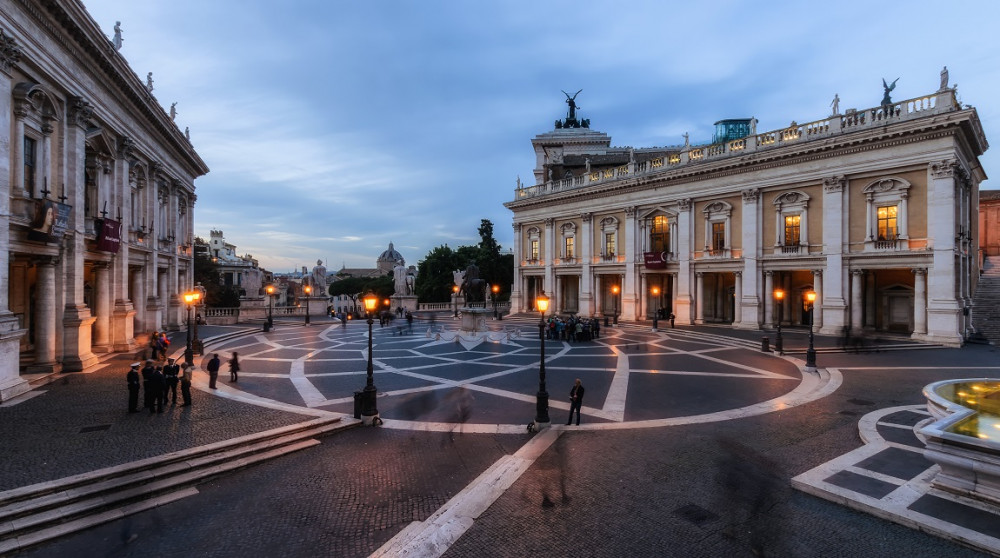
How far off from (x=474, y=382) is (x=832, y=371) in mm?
14502

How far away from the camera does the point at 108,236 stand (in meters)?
19.0

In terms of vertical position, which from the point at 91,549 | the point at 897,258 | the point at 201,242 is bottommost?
the point at 91,549

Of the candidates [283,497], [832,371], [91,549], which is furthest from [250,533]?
[832,371]

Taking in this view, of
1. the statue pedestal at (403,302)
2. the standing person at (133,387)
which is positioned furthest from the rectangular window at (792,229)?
the standing person at (133,387)

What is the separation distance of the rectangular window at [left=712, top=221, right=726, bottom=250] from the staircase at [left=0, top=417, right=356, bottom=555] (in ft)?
110

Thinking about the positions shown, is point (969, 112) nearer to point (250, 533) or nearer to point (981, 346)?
point (981, 346)

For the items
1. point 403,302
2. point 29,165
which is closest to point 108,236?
point 29,165

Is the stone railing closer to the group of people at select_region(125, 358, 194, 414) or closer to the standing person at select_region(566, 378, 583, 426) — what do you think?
the standing person at select_region(566, 378, 583, 426)

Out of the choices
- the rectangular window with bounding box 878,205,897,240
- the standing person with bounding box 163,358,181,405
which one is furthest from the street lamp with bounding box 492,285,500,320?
the standing person with bounding box 163,358,181,405

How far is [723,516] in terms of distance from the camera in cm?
701

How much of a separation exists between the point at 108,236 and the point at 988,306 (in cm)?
5180

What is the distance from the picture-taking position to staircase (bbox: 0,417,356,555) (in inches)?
266

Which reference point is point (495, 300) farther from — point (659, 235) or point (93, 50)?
point (93, 50)

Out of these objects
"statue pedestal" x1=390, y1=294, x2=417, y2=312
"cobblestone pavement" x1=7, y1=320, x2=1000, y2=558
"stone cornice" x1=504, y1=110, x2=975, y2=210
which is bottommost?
"cobblestone pavement" x1=7, y1=320, x2=1000, y2=558
